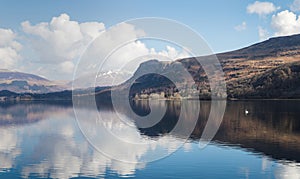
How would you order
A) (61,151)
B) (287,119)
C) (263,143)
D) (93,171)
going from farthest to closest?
(287,119) → (263,143) → (61,151) → (93,171)

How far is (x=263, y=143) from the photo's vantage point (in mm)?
73500

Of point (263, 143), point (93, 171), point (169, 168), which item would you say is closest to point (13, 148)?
point (93, 171)

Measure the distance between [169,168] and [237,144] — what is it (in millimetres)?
26068

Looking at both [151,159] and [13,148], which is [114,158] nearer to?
[151,159]

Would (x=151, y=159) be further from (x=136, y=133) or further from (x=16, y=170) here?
(x=136, y=133)

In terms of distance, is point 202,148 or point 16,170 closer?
point 16,170

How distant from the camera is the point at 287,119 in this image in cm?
11275

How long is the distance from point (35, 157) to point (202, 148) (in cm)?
3127

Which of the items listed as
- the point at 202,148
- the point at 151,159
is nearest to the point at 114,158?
the point at 151,159

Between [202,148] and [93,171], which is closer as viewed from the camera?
[93,171]

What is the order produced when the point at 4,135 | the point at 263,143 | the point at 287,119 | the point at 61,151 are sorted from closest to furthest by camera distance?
the point at 61,151
the point at 263,143
the point at 4,135
the point at 287,119

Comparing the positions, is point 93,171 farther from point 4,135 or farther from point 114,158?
point 4,135

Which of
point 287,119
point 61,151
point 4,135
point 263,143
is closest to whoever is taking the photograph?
point 61,151

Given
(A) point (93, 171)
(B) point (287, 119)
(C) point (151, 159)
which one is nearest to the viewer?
(A) point (93, 171)
